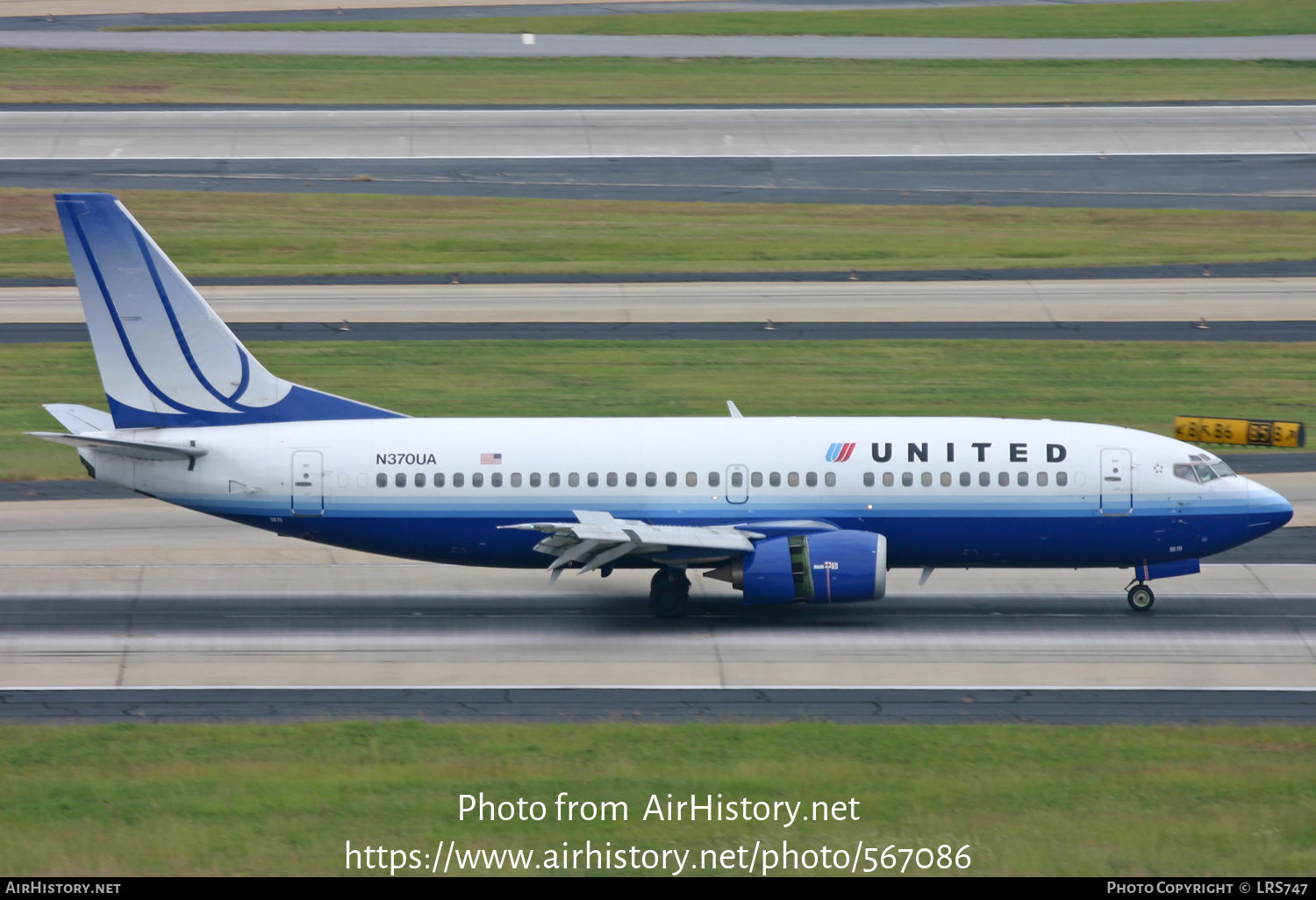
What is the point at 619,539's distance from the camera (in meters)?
29.7

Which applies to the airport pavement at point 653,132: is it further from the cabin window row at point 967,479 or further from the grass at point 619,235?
the cabin window row at point 967,479

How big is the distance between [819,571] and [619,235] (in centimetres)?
3571

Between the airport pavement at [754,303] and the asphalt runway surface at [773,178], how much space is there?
10.4m

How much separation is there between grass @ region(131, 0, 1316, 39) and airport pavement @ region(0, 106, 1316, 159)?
1914 cm

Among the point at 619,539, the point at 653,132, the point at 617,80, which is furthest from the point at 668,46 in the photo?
the point at 619,539

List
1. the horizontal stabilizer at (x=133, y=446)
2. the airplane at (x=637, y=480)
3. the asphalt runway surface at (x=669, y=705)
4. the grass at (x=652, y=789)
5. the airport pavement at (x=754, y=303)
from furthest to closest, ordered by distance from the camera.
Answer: the airport pavement at (x=754, y=303) < the airplane at (x=637, y=480) < the horizontal stabilizer at (x=133, y=446) < the asphalt runway surface at (x=669, y=705) < the grass at (x=652, y=789)

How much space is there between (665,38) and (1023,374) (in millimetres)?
53671

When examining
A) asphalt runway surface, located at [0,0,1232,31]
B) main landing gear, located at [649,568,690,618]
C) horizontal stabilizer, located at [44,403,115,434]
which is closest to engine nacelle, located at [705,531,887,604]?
main landing gear, located at [649,568,690,618]

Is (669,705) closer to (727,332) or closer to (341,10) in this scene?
(727,332)

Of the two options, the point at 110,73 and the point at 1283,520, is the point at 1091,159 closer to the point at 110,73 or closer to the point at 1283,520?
the point at 1283,520

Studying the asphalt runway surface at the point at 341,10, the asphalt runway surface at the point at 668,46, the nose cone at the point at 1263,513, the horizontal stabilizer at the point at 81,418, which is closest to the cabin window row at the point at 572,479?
the horizontal stabilizer at the point at 81,418

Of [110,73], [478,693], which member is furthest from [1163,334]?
[110,73]

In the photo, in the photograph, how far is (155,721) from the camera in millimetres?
25906

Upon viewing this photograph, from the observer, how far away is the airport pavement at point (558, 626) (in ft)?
93.6
